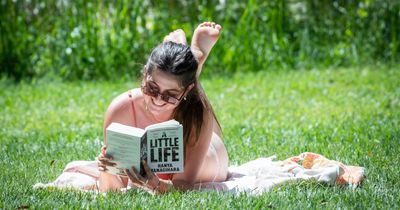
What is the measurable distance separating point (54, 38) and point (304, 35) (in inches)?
128

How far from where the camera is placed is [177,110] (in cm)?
484

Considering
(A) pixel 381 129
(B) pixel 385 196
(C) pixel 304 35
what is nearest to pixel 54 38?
(C) pixel 304 35

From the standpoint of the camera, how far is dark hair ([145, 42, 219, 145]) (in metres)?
4.55

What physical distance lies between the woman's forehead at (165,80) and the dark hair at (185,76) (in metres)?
0.02

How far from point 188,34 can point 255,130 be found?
360cm

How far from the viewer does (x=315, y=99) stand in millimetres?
8852

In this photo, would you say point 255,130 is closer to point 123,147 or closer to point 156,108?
point 156,108

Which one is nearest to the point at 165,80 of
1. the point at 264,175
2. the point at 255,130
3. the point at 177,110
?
the point at 177,110

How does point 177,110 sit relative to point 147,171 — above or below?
above

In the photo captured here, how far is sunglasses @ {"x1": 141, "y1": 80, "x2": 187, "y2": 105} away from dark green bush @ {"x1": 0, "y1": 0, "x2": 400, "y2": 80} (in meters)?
5.81

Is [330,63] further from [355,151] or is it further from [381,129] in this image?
[355,151]

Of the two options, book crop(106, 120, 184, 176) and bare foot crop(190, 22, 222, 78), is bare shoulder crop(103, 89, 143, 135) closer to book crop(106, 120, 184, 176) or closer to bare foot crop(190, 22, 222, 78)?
book crop(106, 120, 184, 176)

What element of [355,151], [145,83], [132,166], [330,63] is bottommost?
[330,63]

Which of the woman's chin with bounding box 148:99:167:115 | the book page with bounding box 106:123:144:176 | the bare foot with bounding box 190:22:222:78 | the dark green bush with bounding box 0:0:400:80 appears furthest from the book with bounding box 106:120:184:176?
the dark green bush with bounding box 0:0:400:80
